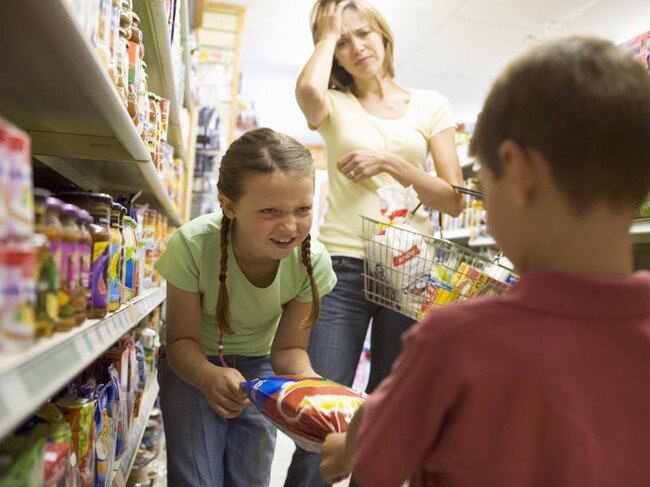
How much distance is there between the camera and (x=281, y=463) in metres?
3.18

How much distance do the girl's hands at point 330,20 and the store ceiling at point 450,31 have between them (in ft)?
10.2

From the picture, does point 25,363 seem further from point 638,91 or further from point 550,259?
point 638,91

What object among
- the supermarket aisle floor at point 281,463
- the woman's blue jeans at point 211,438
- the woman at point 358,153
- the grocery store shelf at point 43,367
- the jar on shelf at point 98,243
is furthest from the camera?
the supermarket aisle floor at point 281,463

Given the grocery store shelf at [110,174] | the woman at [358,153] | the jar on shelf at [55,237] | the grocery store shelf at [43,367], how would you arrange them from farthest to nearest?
the grocery store shelf at [110,174]
the woman at [358,153]
the jar on shelf at [55,237]
the grocery store shelf at [43,367]

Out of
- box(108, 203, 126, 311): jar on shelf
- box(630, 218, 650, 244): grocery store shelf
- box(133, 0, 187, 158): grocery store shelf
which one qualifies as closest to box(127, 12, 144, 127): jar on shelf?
box(133, 0, 187, 158): grocery store shelf

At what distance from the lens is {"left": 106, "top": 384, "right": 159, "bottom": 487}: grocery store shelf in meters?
1.65

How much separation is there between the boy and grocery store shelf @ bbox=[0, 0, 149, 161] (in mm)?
627

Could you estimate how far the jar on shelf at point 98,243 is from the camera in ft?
3.59

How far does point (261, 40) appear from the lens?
249 inches

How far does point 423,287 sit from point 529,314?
33.5 inches

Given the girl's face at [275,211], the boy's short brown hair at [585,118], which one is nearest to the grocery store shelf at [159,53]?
the girl's face at [275,211]

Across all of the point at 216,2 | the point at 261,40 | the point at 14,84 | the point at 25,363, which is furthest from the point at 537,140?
the point at 261,40

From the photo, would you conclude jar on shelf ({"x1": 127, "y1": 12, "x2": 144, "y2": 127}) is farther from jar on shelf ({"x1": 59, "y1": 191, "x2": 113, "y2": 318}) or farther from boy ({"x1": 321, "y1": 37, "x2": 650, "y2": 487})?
boy ({"x1": 321, "y1": 37, "x2": 650, "y2": 487})

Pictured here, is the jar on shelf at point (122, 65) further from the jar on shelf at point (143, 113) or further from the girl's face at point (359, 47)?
the girl's face at point (359, 47)
